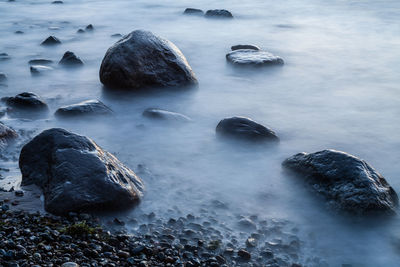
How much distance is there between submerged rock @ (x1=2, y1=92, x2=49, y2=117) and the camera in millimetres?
6398

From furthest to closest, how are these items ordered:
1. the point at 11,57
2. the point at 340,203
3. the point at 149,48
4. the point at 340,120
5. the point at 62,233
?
1. the point at 11,57
2. the point at 149,48
3. the point at 340,120
4. the point at 340,203
5. the point at 62,233

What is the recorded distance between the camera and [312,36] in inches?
472

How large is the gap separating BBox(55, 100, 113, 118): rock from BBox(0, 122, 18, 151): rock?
87 cm

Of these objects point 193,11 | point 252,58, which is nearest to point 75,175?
point 252,58

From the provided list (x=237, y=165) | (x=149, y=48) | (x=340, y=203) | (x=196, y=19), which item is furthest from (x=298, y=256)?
(x=196, y=19)

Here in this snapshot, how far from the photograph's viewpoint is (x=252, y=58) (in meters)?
8.98

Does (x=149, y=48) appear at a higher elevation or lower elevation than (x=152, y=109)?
higher

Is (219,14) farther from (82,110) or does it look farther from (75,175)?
(75,175)

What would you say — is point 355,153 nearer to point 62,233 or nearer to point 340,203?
point 340,203

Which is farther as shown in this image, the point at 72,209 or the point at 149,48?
the point at 149,48

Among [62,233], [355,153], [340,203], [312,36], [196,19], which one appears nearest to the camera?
[62,233]

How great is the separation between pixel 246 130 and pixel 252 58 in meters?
3.56

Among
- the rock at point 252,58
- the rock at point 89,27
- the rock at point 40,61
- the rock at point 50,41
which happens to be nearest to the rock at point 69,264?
the rock at point 252,58

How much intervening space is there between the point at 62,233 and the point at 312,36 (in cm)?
977
